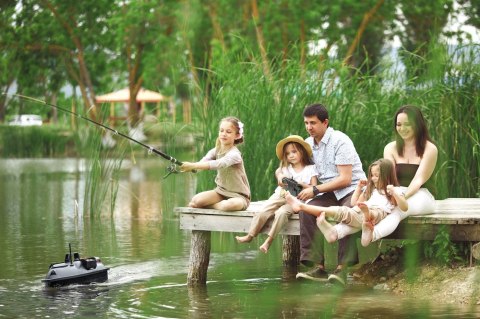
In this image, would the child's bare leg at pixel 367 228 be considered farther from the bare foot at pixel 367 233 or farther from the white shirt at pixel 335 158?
the white shirt at pixel 335 158

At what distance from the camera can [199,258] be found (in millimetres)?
8031

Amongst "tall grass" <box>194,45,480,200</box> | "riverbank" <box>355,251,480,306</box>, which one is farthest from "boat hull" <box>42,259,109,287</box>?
"tall grass" <box>194,45,480,200</box>

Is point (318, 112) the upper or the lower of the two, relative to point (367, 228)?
upper

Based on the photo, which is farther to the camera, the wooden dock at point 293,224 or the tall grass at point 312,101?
the tall grass at point 312,101

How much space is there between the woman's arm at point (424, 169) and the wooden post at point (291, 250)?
1.64 metres

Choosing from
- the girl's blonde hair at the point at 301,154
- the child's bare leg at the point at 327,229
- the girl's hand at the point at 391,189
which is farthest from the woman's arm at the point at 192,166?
the girl's hand at the point at 391,189

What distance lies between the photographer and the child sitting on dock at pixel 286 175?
303 inches

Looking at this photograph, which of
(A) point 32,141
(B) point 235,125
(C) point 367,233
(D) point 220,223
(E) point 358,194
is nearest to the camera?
(C) point 367,233

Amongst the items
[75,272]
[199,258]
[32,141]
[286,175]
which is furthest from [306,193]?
[32,141]

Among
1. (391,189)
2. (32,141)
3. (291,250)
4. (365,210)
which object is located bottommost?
(291,250)

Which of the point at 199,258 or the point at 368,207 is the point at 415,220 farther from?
the point at 199,258

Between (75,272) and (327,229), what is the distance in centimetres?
179

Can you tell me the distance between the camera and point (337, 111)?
10469mm

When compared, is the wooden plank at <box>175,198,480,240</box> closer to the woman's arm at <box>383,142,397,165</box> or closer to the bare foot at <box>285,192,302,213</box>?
the bare foot at <box>285,192,302,213</box>
